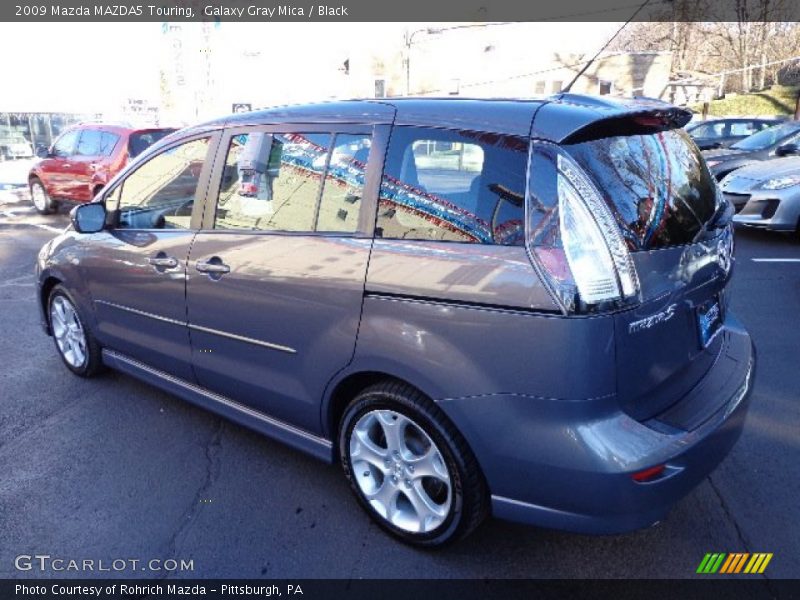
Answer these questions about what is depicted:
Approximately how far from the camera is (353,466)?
8.41 feet

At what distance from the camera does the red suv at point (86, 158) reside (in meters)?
9.72

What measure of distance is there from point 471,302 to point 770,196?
731 centimetres

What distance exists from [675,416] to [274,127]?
7.06 feet

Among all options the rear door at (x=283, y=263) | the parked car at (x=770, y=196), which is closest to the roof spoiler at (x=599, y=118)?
the rear door at (x=283, y=263)

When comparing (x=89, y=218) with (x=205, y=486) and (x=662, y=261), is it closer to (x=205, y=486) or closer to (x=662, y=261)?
(x=205, y=486)

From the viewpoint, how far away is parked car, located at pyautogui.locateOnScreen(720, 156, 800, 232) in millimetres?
7414

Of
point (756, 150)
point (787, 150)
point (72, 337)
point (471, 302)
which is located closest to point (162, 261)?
point (72, 337)

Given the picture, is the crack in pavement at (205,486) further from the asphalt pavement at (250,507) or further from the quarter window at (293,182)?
the quarter window at (293,182)

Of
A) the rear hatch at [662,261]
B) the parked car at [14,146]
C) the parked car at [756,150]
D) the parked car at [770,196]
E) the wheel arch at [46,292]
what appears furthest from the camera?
the parked car at [14,146]

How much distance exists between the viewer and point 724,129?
14.1 metres

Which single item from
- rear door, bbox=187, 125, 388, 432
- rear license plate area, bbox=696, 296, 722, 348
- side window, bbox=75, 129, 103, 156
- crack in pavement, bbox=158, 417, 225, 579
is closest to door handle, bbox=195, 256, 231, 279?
rear door, bbox=187, 125, 388, 432

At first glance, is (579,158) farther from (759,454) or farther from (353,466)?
(759,454)

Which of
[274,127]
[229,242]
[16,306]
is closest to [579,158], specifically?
[274,127]

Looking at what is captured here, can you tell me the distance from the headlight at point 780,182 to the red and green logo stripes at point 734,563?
664 centimetres
